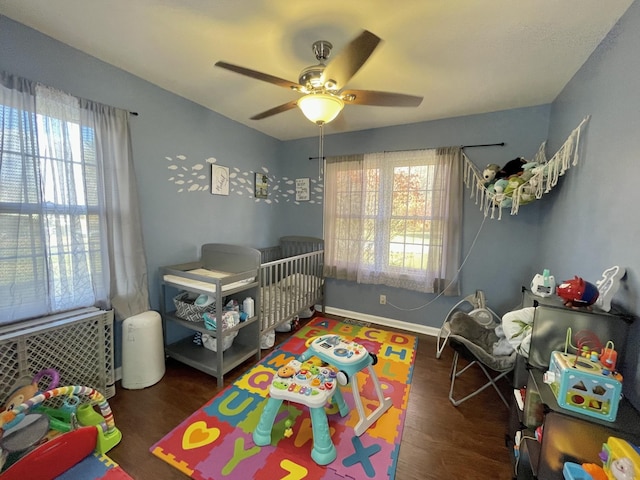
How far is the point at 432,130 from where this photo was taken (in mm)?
2652

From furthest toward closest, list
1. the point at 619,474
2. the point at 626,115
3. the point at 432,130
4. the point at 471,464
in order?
the point at 432,130 < the point at 471,464 < the point at 626,115 < the point at 619,474

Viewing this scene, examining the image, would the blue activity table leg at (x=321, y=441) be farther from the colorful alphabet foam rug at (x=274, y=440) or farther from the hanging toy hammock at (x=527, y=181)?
the hanging toy hammock at (x=527, y=181)

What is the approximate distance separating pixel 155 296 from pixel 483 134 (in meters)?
3.42

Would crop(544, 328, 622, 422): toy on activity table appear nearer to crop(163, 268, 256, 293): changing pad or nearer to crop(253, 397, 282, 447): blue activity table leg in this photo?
crop(253, 397, 282, 447): blue activity table leg

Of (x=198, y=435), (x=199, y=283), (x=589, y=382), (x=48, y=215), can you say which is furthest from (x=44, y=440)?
(x=589, y=382)

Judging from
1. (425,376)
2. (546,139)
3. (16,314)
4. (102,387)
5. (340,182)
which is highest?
(546,139)

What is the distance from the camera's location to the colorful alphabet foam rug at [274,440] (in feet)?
4.17

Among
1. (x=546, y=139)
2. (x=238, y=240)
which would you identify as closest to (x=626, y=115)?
(x=546, y=139)

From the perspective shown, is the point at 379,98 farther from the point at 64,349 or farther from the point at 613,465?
the point at 64,349

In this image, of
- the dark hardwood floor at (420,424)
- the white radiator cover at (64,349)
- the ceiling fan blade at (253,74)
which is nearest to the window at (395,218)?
the dark hardwood floor at (420,424)

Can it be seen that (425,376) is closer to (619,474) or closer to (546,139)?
(619,474)

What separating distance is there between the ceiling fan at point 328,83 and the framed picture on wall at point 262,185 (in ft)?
5.61

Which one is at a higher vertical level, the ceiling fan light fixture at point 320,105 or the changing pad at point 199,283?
the ceiling fan light fixture at point 320,105

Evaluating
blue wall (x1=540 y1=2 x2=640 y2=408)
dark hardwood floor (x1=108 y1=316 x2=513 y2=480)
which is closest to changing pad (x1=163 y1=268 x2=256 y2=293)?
dark hardwood floor (x1=108 y1=316 x2=513 y2=480)
